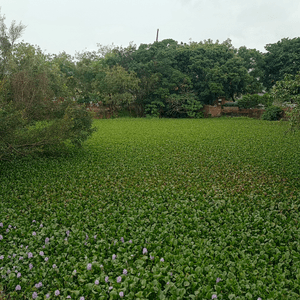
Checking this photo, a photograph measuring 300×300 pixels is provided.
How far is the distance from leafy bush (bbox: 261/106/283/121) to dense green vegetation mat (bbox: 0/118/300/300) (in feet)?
47.7

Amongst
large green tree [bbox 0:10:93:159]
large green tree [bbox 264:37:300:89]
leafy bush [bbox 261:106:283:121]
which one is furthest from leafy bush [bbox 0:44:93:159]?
large green tree [bbox 264:37:300:89]

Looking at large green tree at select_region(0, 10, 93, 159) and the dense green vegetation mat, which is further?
large green tree at select_region(0, 10, 93, 159)

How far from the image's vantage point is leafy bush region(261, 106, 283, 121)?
20.3 metres

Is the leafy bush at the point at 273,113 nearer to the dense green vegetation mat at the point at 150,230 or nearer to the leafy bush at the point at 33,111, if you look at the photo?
the dense green vegetation mat at the point at 150,230

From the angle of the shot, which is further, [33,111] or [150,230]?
[33,111]

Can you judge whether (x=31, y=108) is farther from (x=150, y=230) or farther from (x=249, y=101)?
(x=249, y=101)

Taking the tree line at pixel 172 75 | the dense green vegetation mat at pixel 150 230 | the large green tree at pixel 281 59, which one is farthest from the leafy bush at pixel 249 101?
the dense green vegetation mat at pixel 150 230

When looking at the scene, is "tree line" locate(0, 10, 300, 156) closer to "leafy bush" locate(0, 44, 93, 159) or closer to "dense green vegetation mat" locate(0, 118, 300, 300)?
"leafy bush" locate(0, 44, 93, 159)

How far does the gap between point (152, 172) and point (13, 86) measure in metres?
4.35

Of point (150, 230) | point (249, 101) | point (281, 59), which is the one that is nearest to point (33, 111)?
point (150, 230)

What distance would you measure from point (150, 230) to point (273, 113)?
64.1 ft

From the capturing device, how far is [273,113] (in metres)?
20.4

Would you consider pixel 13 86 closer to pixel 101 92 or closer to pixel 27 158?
pixel 27 158

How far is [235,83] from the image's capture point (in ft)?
80.3
